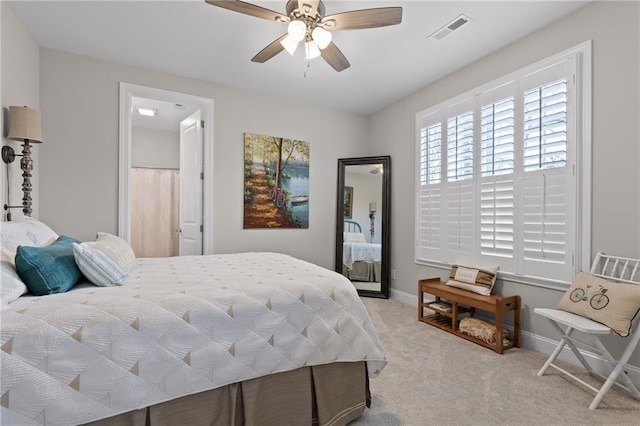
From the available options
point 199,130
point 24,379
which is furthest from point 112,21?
point 24,379

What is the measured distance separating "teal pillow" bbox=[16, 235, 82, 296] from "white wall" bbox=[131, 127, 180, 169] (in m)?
4.43

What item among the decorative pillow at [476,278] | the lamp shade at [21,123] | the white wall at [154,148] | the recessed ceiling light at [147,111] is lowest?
the decorative pillow at [476,278]

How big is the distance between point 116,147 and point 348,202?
2925mm

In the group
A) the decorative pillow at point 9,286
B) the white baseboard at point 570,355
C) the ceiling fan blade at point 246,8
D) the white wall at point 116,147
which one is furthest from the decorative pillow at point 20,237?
the white baseboard at point 570,355

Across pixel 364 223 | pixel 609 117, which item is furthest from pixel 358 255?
pixel 609 117

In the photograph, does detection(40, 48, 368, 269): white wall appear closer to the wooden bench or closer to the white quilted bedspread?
the wooden bench

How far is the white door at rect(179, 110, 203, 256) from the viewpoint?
12.4 feet

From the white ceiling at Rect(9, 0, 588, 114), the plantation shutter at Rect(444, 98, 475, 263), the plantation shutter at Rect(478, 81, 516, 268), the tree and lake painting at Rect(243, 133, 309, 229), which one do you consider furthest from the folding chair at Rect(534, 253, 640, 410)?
the tree and lake painting at Rect(243, 133, 309, 229)

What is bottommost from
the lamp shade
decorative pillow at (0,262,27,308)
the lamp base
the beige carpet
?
the beige carpet

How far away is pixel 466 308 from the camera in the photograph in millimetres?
3309

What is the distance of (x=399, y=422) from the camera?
1.72 metres

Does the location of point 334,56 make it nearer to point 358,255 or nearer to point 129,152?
point 129,152

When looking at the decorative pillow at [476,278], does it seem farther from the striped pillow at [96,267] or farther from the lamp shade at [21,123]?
the lamp shade at [21,123]

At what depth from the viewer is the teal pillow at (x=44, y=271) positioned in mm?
1347
